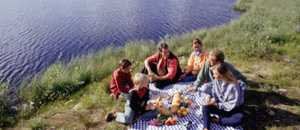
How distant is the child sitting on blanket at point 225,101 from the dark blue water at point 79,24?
8.53 metres

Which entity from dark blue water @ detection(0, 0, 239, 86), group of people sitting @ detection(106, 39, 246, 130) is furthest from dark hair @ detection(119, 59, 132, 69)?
dark blue water @ detection(0, 0, 239, 86)

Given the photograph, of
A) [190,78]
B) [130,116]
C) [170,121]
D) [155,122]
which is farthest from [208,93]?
[190,78]

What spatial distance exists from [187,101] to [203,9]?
19.7m

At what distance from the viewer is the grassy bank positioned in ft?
22.6

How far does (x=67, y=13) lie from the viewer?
76.1 feet

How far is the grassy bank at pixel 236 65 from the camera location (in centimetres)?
690

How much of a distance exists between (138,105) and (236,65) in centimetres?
430

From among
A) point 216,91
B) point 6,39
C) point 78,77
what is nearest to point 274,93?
point 216,91

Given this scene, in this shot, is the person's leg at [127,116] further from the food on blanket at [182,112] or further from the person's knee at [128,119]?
the food on blanket at [182,112]

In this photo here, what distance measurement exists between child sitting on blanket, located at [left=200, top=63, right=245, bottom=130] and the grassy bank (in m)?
0.38

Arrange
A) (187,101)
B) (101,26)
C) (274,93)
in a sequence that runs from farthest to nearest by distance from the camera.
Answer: (101,26) → (274,93) → (187,101)

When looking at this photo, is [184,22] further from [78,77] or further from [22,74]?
[78,77]

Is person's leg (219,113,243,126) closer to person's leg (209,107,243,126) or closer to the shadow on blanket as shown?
person's leg (209,107,243,126)

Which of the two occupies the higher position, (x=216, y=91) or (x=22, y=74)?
(x=216, y=91)
